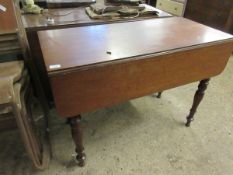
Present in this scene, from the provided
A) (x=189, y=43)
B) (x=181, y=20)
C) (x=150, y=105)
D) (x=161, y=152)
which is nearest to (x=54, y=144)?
(x=161, y=152)

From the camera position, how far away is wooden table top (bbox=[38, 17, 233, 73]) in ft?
2.96

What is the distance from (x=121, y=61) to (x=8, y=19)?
0.73 meters

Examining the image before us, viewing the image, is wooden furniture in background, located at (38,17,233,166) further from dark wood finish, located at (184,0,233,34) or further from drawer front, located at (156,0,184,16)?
drawer front, located at (156,0,184,16)

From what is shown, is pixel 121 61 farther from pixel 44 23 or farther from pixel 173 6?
pixel 173 6

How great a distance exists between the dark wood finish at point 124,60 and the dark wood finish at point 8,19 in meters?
0.17

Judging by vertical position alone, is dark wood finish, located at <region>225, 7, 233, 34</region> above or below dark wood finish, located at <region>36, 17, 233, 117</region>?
below

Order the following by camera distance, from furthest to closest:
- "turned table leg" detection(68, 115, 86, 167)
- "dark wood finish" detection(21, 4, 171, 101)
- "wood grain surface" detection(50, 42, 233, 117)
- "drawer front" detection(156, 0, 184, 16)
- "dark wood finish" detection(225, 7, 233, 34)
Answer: "drawer front" detection(156, 0, 184, 16)
"dark wood finish" detection(225, 7, 233, 34)
"dark wood finish" detection(21, 4, 171, 101)
"turned table leg" detection(68, 115, 86, 167)
"wood grain surface" detection(50, 42, 233, 117)

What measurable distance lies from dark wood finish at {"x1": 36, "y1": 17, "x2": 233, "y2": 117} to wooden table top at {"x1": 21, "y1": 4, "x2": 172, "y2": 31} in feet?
0.58

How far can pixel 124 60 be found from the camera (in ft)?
2.96

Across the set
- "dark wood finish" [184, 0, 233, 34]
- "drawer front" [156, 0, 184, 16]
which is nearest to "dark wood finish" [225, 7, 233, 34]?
"dark wood finish" [184, 0, 233, 34]

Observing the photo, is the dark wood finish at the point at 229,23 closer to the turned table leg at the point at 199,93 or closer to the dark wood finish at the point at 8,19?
the turned table leg at the point at 199,93

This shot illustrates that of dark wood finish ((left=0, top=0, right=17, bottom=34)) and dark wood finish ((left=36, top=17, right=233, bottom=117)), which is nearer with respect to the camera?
dark wood finish ((left=36, top=17, right=233, bottom=117))

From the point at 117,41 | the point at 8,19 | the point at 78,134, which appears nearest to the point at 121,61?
the point at 117,41

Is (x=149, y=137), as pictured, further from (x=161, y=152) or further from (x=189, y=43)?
(x=189, y=43)
